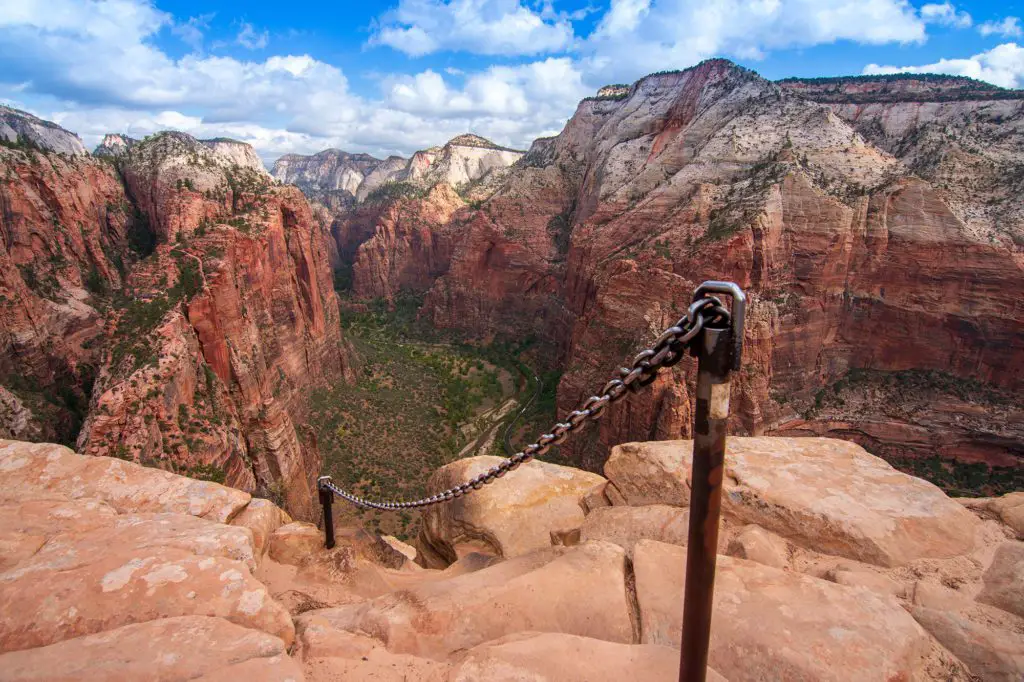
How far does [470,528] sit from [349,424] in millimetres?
26571

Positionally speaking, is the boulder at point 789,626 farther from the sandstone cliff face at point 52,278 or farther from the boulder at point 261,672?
the sandstone cliff face at point 52,278

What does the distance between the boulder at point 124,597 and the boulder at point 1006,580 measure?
833 cm

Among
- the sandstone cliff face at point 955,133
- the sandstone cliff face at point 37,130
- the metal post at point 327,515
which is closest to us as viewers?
the metal post at point 327,515

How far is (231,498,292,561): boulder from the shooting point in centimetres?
873

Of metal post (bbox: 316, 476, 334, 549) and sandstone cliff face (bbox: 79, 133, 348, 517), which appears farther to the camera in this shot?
sandstone cliff face (bbox: 79, 133, 348, 517)

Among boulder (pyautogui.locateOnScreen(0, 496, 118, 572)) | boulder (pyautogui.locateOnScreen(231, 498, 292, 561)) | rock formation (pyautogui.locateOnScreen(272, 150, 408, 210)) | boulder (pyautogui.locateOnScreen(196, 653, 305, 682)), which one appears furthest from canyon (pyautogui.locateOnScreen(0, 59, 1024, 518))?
rock formation (pyautogui.locateOnScreen(272, 150, 408, 210))

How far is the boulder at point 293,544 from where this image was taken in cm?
897

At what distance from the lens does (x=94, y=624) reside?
5027 millimetres

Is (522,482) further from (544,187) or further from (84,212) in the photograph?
(544,187)

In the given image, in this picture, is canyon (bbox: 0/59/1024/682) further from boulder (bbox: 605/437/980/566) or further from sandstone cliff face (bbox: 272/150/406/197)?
sandstone cliff face (bbox: 272/150/406/197)

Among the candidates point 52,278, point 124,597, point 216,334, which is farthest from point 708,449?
point 52,278

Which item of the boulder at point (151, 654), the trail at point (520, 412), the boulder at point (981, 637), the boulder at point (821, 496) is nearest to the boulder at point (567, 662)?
the boulder at point (151, 654)

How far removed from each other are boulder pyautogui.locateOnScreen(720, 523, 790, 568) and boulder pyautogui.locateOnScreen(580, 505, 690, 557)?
77cm


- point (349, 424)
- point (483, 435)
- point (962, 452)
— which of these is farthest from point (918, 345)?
point (349, 424)
